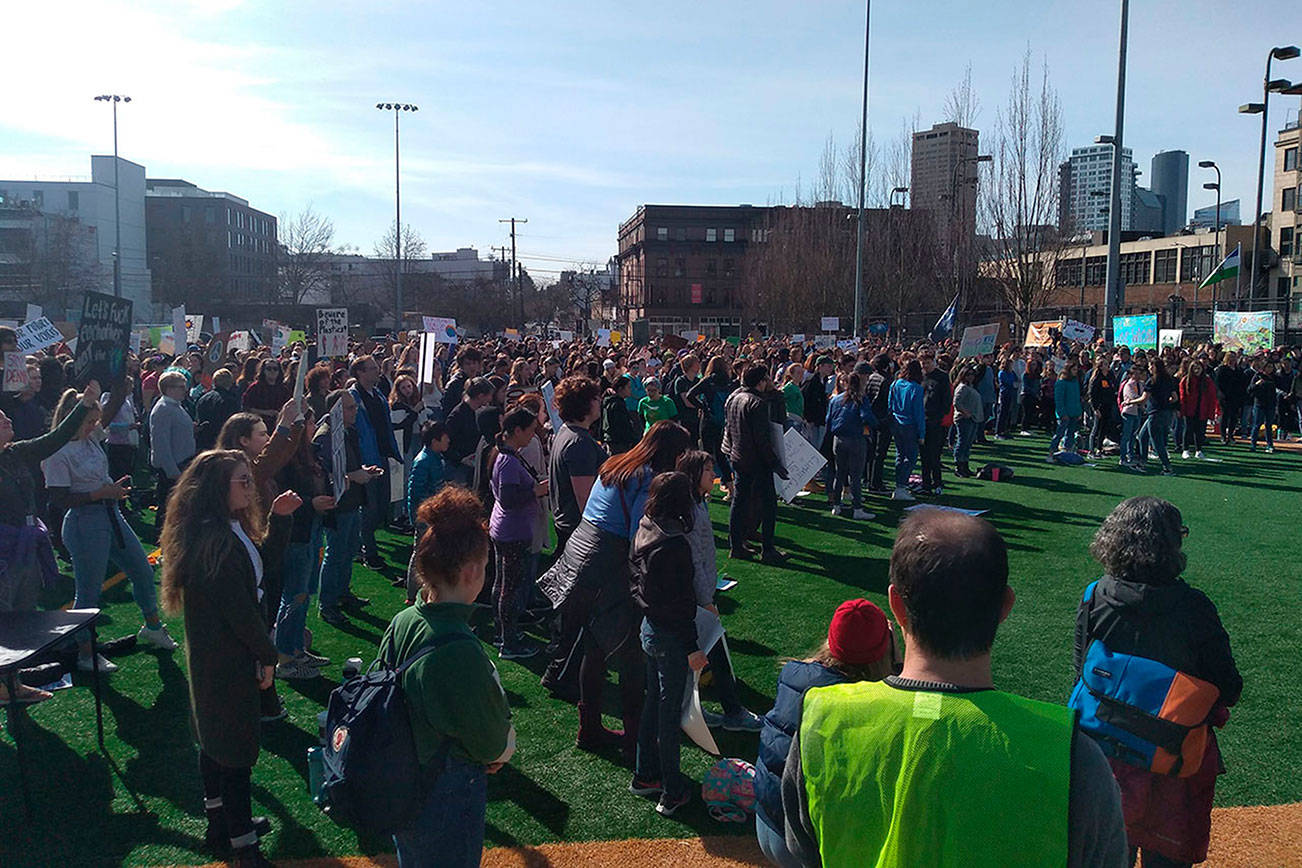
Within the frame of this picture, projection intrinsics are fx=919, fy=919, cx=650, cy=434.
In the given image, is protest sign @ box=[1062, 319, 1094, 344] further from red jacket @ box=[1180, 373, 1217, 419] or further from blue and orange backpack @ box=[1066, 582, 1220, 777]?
blue and orange backpack @ box=[1066, 582, 1220, 777]

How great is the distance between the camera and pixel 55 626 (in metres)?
5.18

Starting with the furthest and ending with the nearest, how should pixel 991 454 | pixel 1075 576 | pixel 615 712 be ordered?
pixel 991 454 → pixel 1075 576 → pixel 615 712

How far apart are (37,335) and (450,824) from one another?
14222mm

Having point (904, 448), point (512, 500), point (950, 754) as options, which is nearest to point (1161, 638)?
point (950, 754)

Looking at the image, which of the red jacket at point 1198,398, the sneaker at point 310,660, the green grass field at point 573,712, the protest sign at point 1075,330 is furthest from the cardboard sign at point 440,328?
the protest sign at point 1075,330

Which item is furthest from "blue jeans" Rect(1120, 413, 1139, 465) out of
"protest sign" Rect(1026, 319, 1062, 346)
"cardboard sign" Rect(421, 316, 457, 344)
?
"cardboard sign" Rect(421, 316, 457, 344)

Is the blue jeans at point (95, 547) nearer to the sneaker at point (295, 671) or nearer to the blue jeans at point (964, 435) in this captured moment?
the sneaker at point (295, 671)

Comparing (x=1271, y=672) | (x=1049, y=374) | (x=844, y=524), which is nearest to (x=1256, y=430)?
(x=1049, y=374)

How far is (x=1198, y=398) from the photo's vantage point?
17.5 m

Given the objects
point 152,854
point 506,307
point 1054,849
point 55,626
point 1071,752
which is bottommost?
point 152,854

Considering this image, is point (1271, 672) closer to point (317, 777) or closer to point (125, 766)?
point (317, 777)

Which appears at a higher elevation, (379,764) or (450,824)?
(379,764)

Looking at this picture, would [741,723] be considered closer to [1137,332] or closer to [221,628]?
[221,628]

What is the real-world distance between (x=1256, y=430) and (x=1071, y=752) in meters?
20.8
